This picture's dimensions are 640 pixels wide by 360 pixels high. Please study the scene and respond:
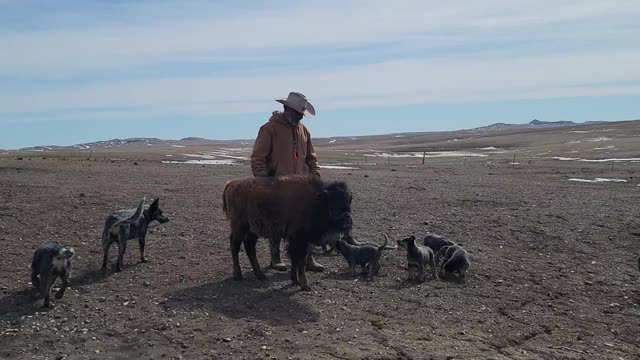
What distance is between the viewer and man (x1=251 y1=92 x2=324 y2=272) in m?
10.1

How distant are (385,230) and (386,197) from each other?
5.55m

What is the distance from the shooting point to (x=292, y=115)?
400 inches

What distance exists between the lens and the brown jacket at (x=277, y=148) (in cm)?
1021

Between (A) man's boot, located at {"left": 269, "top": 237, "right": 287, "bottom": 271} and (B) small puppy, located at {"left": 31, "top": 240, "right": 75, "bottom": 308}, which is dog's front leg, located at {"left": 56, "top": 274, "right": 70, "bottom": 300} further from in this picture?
(A) man's boot, located at {"left": 269, "top": 237, "right": 287, "bottom": 271}

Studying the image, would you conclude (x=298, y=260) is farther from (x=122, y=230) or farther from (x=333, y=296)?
(x=122, y=230)

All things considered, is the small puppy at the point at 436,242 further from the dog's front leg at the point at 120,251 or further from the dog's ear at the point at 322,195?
the dog's front leg at the point at 120,251

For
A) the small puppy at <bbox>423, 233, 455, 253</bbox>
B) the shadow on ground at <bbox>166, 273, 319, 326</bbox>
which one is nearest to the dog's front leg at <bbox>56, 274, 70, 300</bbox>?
the shadow on ground at <bbox>166, 273, 319, 326</bbox>

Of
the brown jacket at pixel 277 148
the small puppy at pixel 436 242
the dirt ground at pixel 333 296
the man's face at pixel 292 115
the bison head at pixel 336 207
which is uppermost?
the man's face at pixel 292 115

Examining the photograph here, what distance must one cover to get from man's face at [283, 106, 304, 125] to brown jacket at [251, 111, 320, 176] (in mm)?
83

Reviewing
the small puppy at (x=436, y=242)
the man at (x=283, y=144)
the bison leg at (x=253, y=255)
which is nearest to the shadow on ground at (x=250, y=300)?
the bison leg at (x=253, y=255)

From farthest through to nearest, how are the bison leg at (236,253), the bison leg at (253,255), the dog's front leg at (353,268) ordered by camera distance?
the dog's front leg at (353,268) < the bison leg at (253,255) < the bison leg at (236,253)

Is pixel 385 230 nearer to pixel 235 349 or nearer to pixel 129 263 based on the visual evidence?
pixel 129 263

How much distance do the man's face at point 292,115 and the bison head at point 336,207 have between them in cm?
142

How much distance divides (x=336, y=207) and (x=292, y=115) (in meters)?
1.78
